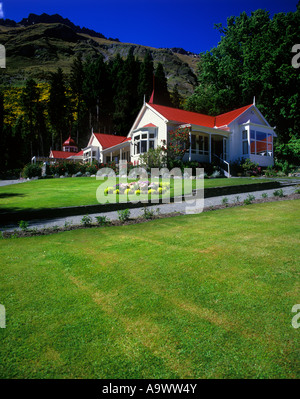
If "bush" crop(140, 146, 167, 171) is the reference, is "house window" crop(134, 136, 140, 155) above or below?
above

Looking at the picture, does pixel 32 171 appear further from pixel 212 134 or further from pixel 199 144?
pixel 212 134

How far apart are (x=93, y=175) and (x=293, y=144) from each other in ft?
71.6

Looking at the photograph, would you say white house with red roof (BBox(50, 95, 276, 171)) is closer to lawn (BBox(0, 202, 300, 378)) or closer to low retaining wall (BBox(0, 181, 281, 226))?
low retaining wall (BBox(0, 181, 281, 226))

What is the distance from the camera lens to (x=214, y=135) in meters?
26.9

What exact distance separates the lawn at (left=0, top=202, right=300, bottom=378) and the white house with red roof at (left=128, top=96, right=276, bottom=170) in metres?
19.8

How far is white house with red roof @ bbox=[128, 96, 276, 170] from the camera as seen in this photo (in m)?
25.0

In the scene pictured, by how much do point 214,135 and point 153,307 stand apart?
1013 inches

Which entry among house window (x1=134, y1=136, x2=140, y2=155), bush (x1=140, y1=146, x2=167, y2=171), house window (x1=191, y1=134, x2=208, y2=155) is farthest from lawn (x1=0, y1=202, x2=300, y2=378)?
house window (x1=134, y1=136, x2=140, y2=155)

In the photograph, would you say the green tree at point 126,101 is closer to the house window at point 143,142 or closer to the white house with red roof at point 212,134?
the white house with red roof at point 212,134

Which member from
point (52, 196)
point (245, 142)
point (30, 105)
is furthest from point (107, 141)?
point (30, 105)

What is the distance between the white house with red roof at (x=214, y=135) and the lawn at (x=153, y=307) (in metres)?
19.8
